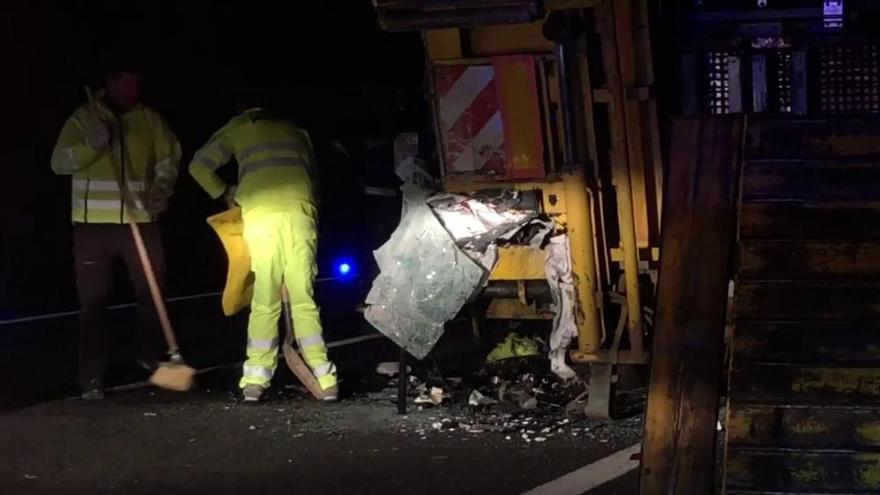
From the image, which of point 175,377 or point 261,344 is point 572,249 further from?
point 175,377

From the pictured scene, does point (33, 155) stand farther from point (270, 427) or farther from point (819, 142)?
point (819, 142)

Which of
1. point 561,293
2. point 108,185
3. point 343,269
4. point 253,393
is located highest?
point 108,185

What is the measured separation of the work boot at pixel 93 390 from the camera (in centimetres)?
688

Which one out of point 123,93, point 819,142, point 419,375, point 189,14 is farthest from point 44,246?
point 819,142

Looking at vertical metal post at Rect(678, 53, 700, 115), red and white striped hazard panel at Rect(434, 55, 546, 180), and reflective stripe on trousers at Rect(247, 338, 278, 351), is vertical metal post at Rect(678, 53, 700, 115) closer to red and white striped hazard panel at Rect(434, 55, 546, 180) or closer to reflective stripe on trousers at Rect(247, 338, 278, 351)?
red and white striped hazard panel at Rect(434, 55, 546, 180)

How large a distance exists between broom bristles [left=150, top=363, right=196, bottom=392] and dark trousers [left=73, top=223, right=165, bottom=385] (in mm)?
309

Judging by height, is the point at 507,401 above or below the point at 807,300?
below

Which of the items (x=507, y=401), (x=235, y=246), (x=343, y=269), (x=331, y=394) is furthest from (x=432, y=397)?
(x=343, y=269)

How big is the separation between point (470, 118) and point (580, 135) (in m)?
0.53

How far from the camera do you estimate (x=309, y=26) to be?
39.2ft

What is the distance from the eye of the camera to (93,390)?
690 centimetres

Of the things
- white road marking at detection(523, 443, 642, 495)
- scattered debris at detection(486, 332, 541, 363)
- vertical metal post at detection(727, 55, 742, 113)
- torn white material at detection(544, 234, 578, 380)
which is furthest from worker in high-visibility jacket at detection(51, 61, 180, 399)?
vertical metal post at detection(727, 55, 742, 113)

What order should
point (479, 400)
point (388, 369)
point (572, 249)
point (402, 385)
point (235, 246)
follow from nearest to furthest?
point (572, 249) < point (402, 385) < point (479, 400) < point (235, 246) < point (388, 369)

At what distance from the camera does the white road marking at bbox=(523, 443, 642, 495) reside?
16.3 feet
